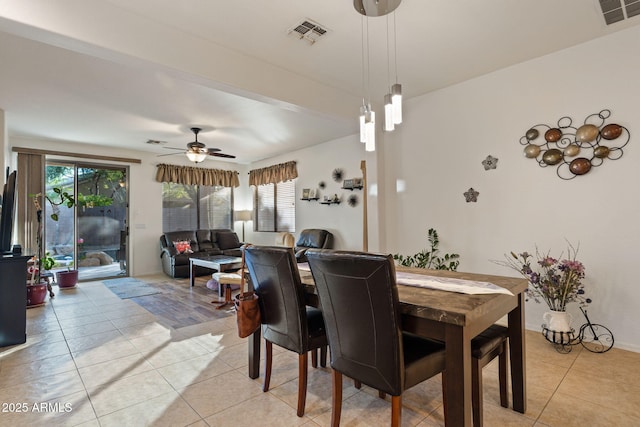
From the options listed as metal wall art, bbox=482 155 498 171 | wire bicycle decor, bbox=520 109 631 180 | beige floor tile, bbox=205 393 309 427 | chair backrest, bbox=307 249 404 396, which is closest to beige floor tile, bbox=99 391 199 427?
beige floor tile, bbox=205 393 309 427

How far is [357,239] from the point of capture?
18.0 feet

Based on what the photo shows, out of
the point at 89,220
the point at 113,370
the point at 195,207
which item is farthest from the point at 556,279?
the point at 89,220

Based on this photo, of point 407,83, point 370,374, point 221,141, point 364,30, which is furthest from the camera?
point 221,141

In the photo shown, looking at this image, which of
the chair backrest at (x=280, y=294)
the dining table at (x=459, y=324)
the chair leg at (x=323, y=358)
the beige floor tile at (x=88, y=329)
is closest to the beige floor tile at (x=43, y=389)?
the beige floor tile at (x=88, y=329)

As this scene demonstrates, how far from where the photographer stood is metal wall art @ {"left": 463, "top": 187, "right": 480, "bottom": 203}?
364 cm

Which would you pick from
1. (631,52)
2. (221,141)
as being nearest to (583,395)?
(631,52)

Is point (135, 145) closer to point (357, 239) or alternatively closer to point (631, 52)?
point (357, 239)

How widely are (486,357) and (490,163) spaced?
8.04 feet

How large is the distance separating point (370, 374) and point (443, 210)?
2.83m

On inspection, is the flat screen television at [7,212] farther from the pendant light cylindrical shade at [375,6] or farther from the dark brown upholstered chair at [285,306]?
the pendant light cylindrical shade at [375,6]

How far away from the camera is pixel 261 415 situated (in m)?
1.93

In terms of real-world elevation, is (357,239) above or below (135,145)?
below

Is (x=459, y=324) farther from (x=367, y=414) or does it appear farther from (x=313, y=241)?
(x=313, y=241)

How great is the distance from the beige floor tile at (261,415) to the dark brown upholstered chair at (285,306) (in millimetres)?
75
